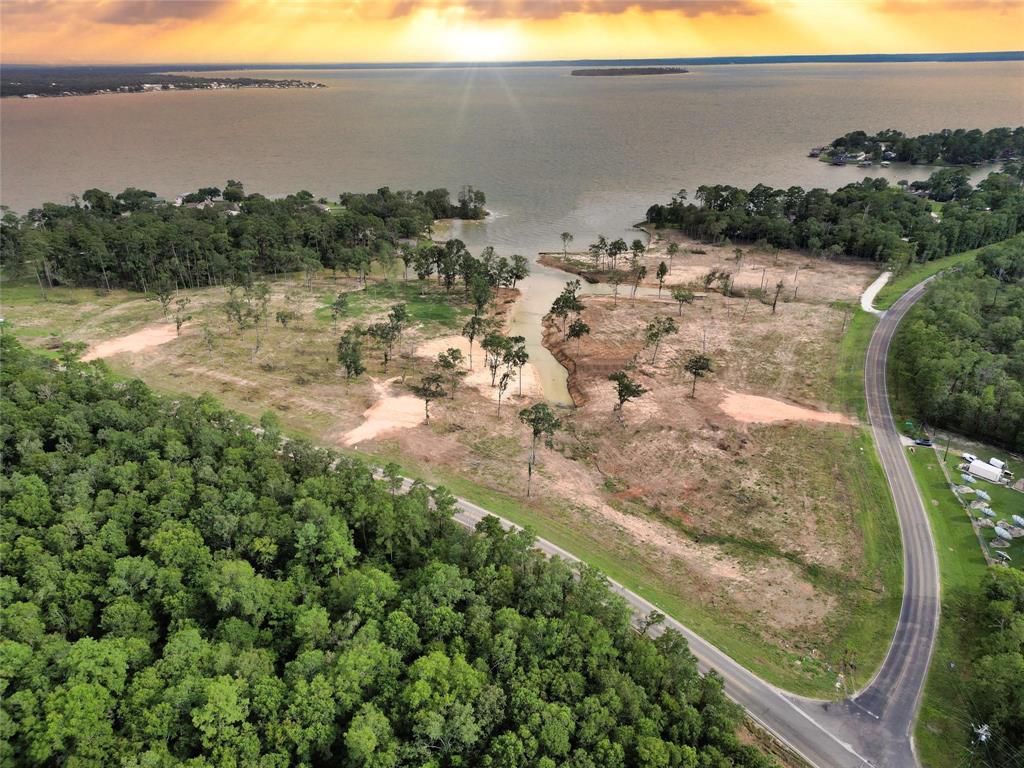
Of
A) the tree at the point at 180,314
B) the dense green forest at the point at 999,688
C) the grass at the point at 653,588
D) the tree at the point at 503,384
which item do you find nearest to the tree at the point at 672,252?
the tree at the point at 503,384

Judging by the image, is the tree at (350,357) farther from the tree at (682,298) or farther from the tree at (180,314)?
the tree at (682,298)

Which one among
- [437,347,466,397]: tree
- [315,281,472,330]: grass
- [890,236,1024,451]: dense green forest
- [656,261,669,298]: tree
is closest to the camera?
[890,236,1024,451]: dense green forest

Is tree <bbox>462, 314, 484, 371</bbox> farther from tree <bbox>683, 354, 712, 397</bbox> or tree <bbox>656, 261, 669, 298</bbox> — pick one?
tree <bbox>656, 261, 669, 298</bbox>

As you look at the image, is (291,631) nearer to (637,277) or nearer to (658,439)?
(658,439)

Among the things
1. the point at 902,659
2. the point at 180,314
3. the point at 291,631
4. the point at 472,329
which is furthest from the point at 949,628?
the point at 180,314

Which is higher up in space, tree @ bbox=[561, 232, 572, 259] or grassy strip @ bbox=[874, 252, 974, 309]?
tree @ bbox=[561, 232, 572, 259]

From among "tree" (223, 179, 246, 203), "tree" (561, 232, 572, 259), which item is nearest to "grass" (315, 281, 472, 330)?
"tree" (561, 232, 572, 259)

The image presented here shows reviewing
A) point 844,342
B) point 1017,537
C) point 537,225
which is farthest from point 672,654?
point 537,225

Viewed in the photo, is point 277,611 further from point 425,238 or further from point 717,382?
point 425,238
